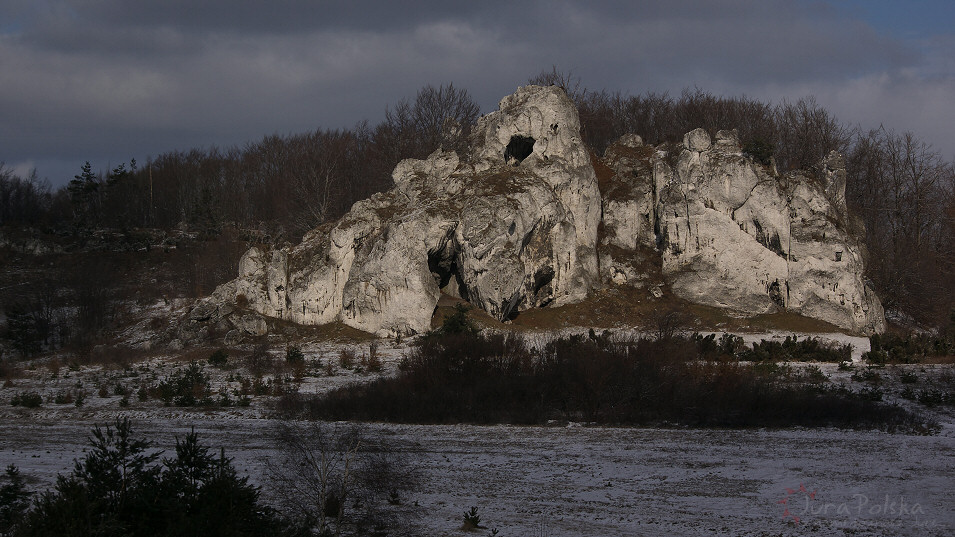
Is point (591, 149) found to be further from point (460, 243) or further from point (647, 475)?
point (647, 475)

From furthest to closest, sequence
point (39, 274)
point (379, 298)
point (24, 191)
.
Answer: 1. point (24, 191)
2. point (39, 274)
3. point (379, 298)

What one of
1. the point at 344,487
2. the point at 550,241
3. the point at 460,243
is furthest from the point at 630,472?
the point at 550,241

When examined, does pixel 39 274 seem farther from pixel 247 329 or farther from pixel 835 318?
pixel 835 318

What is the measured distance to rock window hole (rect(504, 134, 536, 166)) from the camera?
132 feet

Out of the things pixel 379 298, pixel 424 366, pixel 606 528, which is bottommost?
pixel 606 528

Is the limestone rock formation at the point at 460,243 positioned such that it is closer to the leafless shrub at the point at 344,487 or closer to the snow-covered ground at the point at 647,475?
the snow-covered ground at the point at 647,475

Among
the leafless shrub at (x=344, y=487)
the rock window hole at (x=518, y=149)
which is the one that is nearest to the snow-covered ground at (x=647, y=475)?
the leafless shrub at (x=344, y=487)

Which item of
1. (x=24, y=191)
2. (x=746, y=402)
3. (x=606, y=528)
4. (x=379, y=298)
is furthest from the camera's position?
(x=24, y=191)

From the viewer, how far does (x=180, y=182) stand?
6962 cm

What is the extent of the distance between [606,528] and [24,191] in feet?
234

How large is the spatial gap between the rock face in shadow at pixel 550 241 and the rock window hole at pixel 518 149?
0.08m

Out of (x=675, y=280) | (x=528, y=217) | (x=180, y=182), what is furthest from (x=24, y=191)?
(x=675, y=280)

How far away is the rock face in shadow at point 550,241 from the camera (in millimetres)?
33781

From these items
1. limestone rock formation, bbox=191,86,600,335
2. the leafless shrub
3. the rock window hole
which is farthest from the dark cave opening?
the leafless shrub
